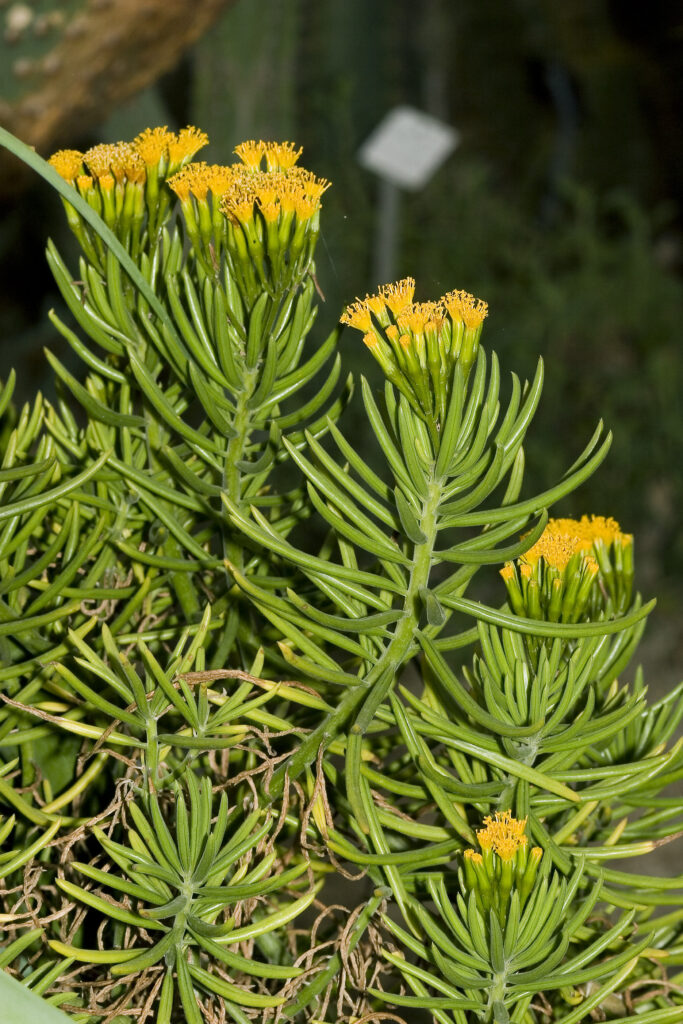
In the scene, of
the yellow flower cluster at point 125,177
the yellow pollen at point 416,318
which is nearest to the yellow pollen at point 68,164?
the yellow flower cluster at point 125,177

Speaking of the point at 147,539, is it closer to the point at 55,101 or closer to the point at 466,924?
the point at 466,924

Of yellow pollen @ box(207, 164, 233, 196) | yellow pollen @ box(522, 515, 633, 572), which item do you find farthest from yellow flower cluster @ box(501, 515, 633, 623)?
yellow pollen @ box(207, 164, 233, 196)

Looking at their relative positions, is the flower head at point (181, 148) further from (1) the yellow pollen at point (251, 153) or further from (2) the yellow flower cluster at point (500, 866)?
(2) the yellow flower cluster at point (500, 866)

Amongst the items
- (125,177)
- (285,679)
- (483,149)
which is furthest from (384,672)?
(483,149)

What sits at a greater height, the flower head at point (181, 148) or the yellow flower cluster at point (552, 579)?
the flower head at point (181, 148)

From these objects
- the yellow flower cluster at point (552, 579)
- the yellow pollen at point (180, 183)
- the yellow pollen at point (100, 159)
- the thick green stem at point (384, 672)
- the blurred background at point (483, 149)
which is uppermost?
the blurred background at point (483, 149)

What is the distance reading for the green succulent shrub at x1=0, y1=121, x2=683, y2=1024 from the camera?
0.69 ft

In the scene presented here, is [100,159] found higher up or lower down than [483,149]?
lower down

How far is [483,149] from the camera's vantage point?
9.02ft

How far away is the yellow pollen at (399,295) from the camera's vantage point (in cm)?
22

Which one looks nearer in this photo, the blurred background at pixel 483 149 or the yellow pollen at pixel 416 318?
the yellow pollen at pixel 416 318

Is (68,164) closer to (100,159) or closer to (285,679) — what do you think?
(100,159)

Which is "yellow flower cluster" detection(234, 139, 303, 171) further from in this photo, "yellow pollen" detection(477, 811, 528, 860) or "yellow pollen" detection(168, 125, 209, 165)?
"yellow pollen" detection(477, 811, 528, 860)

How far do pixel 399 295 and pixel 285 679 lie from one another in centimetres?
10
